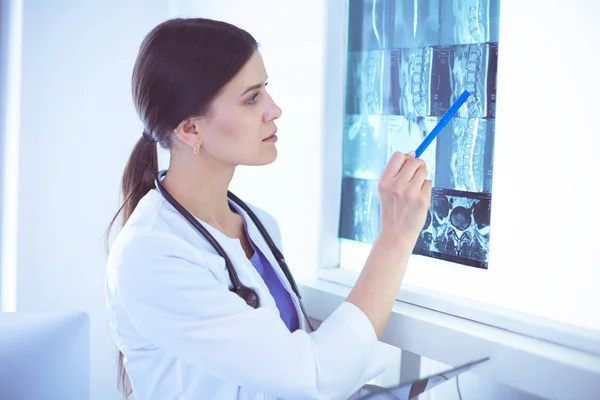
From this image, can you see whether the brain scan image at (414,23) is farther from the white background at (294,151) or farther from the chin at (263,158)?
the chin at (263,158)

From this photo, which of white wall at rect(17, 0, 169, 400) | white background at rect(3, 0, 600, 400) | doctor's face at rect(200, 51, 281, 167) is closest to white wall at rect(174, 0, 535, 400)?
white background at rect(3, 0, 600, 400)

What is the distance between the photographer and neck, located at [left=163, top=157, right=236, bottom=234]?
1041 mm

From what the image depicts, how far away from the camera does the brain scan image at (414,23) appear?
3.39ft

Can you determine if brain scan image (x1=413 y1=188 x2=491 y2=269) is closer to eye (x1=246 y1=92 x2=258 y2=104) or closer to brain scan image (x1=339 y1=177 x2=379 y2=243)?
brain scan image (x1=339 y1=177 x2=379 y2=243)

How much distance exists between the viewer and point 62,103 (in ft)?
5.49

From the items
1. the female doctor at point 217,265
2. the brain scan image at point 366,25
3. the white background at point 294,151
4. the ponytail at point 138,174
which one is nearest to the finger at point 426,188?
the female doctor at point 217,265

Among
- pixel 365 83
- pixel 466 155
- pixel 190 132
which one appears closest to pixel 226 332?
pixel 190 132

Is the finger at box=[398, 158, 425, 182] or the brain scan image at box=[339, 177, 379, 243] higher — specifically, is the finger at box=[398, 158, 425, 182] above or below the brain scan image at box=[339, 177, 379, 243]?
above

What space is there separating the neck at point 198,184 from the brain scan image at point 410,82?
1.05 feet

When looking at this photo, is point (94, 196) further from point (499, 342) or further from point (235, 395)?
point (499, 342)

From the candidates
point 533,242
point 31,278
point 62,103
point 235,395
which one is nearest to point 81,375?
point 235,395

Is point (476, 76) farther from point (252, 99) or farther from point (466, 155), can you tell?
point (252, 99)

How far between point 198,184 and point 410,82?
1.33 feet

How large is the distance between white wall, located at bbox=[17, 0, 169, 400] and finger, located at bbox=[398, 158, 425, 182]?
1.08 m
